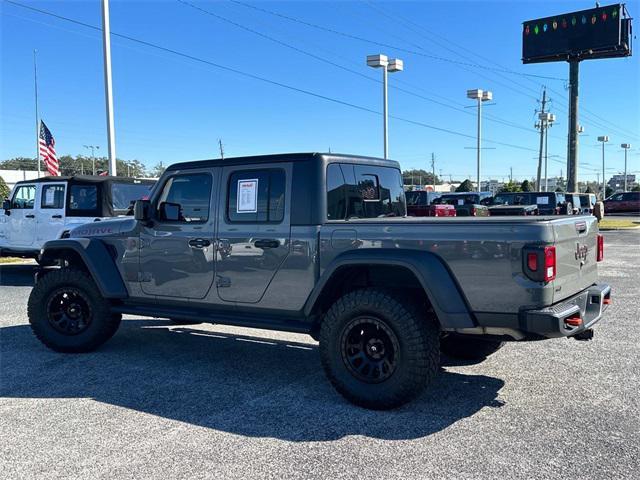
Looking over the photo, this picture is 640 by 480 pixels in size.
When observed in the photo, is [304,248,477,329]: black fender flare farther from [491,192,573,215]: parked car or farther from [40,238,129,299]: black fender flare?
[491,192,573,215]: parked car

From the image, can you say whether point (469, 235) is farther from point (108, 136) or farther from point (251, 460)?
point (108, 136)

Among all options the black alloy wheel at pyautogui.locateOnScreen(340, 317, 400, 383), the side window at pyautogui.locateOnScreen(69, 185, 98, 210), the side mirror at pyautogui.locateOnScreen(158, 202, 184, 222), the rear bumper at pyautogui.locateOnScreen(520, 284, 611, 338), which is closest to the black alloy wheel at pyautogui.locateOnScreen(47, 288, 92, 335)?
the side mirror at pyautogui.locateOnScreen(158, 202, 184, 222)

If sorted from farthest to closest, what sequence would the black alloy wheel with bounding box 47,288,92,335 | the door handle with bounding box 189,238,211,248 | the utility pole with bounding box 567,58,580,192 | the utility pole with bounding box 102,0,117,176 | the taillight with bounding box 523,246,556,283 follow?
the utility pole with bounding box 567,58,580,192
the utility pole with bounding box 102,0,117,176
the black alloy wheel with bounding box 47,288,92,335
the door handle with bounding box 189,238,211,248
the taillight with bounding box 523,246,556,283

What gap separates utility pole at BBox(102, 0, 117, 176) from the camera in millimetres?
17766

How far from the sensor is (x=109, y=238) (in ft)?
19.6

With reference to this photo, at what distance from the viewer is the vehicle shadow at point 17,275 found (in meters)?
11.8

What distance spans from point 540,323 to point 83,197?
10.0 metres

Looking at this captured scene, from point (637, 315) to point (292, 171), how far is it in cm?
537

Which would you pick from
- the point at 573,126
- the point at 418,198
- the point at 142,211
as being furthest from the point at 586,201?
the point at 142,211

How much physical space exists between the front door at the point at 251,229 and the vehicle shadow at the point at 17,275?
799 cm

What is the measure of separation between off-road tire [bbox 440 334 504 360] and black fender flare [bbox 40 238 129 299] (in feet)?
10.5

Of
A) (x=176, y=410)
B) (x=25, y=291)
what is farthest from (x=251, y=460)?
(x=25, y=291)

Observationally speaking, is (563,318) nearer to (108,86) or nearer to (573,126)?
(108,86)

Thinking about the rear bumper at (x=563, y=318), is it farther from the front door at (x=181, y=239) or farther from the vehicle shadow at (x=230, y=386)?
the front door at (x=181, y=239)
